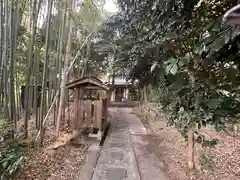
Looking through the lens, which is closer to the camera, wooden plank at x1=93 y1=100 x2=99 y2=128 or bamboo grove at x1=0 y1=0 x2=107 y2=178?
bamboo grove at x1=0 y1=0 x2=107 y2=178

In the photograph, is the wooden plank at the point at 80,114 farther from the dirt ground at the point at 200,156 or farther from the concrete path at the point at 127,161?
the dirt ground at the point at 200,156

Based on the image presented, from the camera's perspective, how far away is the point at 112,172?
4531mm

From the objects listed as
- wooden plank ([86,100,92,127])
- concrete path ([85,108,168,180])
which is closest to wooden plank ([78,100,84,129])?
wooden plank ([86,100,92,127])

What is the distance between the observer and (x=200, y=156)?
15.1 ft

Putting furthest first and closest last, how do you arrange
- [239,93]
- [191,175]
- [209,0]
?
[191,175] → [239,93] → [209,0]

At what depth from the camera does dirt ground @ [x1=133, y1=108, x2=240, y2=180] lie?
4.35 meters

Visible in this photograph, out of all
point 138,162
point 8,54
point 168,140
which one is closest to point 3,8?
point 8,54

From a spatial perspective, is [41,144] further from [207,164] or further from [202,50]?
[202,50]

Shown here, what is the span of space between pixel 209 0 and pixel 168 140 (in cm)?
507

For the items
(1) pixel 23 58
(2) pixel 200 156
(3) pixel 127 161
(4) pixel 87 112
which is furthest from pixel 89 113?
(2) pixel 200 156

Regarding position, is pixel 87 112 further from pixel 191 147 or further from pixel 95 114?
pixel 191 147

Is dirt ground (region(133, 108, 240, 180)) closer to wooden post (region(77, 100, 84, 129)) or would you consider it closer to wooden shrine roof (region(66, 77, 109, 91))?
wooden post (region(77, 100, 84, 129))

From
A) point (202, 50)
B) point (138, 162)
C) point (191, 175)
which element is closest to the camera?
point (202, 50)

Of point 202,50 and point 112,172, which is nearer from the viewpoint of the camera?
point 202,50
